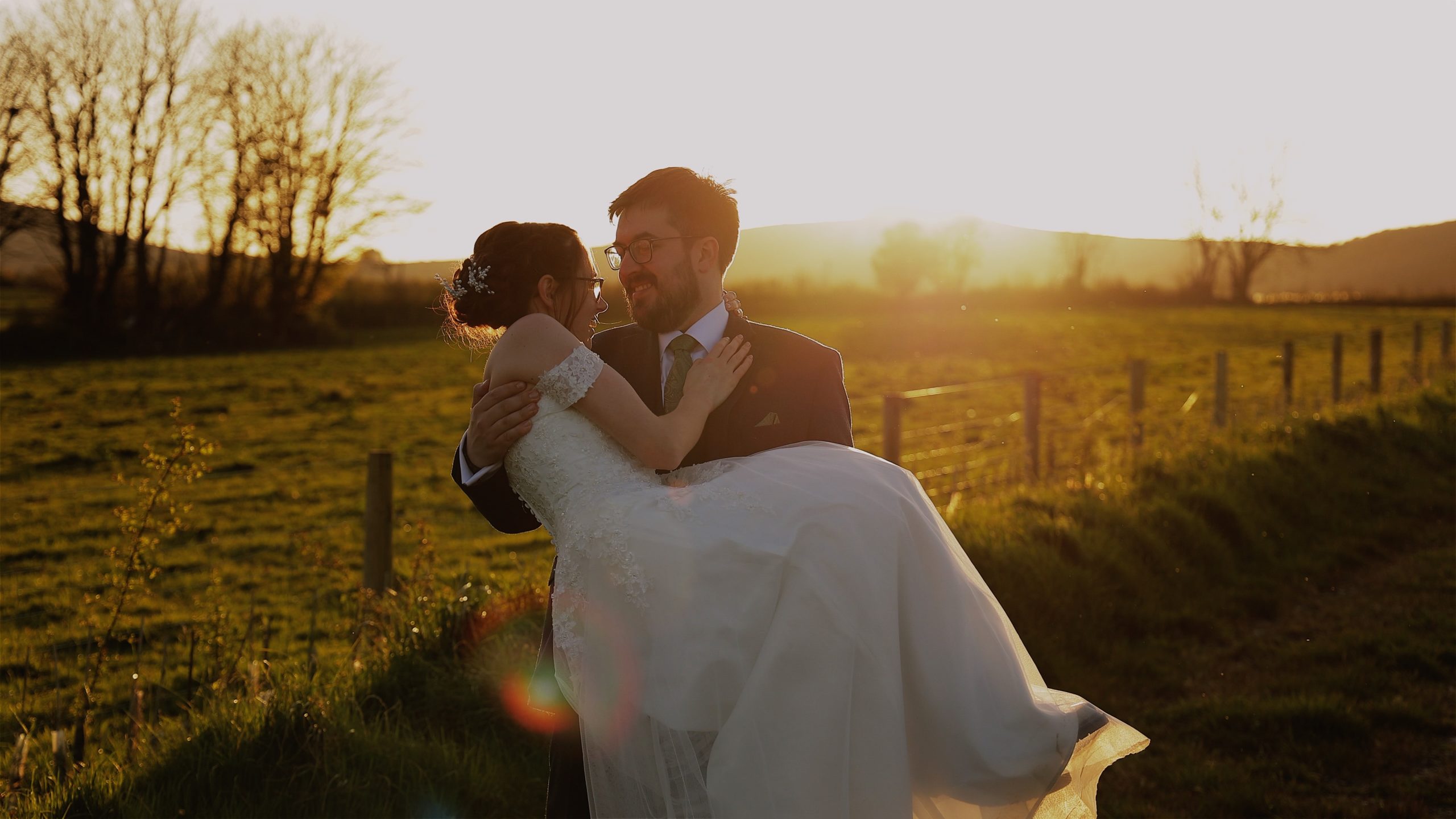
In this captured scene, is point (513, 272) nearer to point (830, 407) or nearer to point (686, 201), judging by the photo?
point (686, 201)

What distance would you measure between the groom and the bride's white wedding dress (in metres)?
0.50

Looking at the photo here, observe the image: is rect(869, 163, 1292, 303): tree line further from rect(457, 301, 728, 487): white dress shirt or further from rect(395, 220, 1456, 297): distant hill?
rect(457, 301, 728, 487): white dress shirt

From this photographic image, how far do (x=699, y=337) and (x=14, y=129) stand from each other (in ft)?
108

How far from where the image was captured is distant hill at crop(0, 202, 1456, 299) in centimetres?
3070

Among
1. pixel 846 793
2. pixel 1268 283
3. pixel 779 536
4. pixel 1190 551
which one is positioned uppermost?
pixel 1268 283

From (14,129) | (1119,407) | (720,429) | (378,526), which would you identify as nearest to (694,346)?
(720,429)

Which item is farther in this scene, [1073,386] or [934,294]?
[934,294]

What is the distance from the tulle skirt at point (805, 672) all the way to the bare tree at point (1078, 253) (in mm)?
36750

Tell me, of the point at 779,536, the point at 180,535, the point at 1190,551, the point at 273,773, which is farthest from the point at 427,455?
the point at 779,536

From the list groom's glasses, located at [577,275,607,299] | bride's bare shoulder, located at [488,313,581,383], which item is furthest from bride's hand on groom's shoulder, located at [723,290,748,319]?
bride's bare shoulder, located at [488,313,581,383]

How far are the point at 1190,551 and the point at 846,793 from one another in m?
6.40

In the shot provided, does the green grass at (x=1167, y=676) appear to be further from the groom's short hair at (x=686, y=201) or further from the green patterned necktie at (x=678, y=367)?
the groom's short hair at (x=686, y=201)

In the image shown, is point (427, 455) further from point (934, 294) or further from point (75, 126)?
point (934, 294)

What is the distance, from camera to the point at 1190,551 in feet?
26.2
